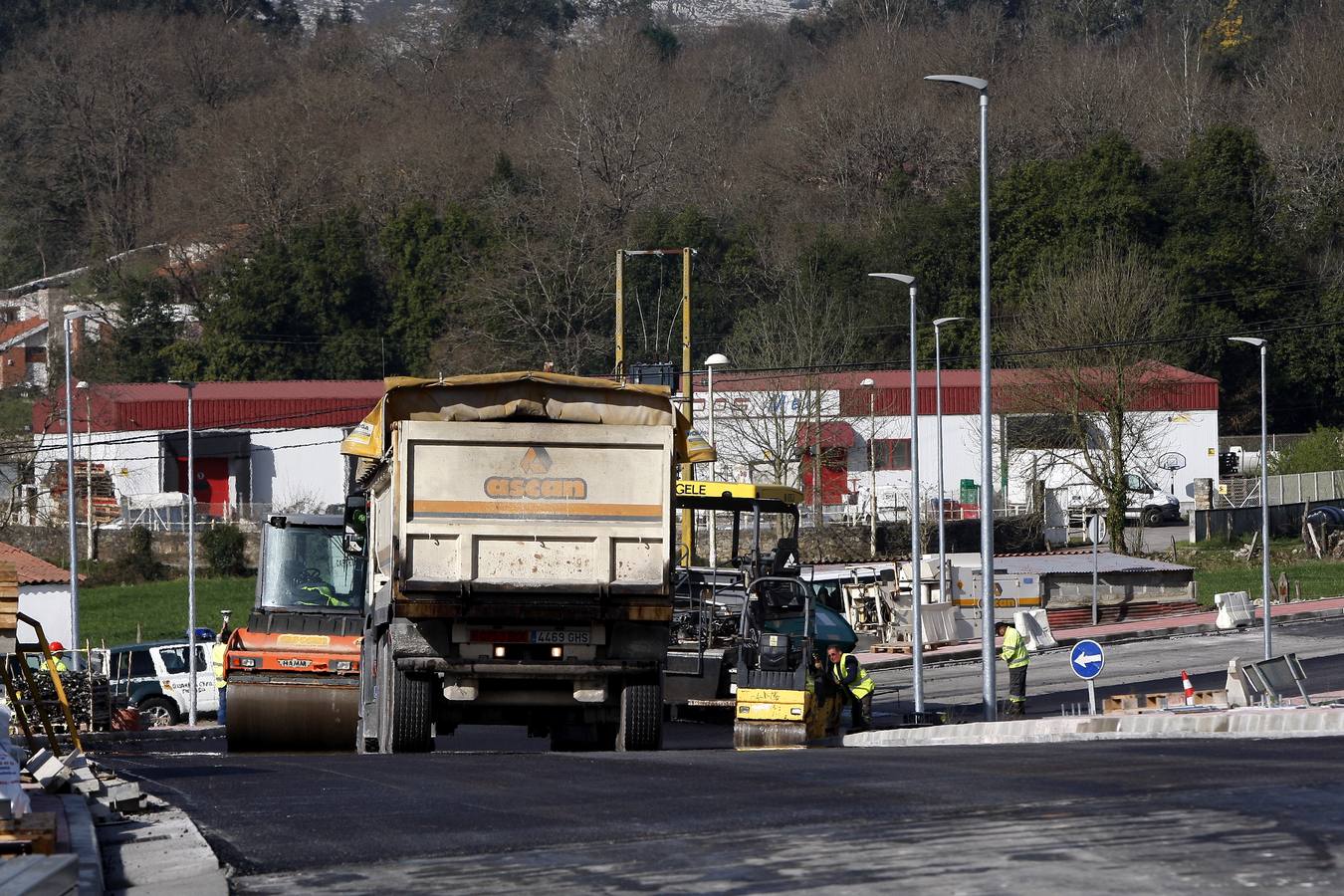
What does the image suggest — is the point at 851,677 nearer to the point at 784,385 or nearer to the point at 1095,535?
the point at 1095,535

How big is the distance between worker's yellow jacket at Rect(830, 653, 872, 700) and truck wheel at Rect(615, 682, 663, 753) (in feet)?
19.3

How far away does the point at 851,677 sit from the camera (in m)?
21.5

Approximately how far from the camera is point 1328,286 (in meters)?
71.8

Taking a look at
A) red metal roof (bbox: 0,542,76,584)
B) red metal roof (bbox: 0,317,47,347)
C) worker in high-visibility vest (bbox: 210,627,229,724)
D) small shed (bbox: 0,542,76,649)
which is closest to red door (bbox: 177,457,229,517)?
red metal roof (bbox: 0,542,76,584)

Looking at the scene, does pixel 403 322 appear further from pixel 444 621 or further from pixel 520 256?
pixel 444 621

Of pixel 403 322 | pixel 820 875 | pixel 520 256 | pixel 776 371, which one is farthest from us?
pixel 403 322

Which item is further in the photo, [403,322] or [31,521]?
[403,322]

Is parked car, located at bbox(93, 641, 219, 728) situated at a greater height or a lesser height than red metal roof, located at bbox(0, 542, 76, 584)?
lesser

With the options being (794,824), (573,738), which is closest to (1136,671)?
(573,738)

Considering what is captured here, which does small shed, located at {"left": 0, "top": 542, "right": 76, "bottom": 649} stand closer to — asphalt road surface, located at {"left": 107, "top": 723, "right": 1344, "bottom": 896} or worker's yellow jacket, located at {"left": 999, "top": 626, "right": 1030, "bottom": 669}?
worker's yellow jacket, located at {"left": 999, "top": 626, "right": 1030, "bottom": 669}

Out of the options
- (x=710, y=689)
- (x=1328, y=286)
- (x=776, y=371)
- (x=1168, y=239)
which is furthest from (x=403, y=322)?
(x=710, y=689)

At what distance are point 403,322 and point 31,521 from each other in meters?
19.4

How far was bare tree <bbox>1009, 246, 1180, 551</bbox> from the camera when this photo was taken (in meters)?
55.0

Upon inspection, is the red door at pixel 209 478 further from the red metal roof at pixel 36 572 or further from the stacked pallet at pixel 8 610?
the stacked pallet at pixel 8 610
